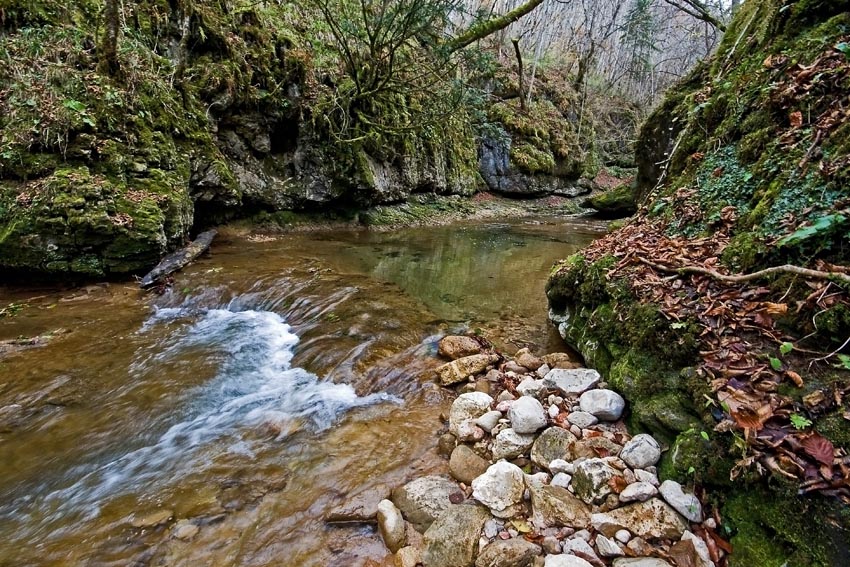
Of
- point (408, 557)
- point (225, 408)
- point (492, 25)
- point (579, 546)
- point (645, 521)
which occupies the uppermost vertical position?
point (492, 25)

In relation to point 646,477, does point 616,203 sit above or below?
above

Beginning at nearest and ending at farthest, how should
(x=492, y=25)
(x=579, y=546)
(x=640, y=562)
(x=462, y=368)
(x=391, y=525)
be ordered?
(x=640, y=562) < (x=579, y=546) < (x=391, y=525) < (x=462, y=368) < (x=492, y=25)

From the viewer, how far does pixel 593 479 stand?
218cm

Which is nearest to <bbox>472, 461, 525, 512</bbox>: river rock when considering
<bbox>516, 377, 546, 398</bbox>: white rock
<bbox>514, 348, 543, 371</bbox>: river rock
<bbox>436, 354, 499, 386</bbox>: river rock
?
<bbox>516, 377, 546, 398</bbox>: white rock

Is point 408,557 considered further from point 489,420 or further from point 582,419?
point 582,419

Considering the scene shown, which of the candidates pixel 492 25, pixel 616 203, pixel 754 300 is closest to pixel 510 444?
pixel 754 300

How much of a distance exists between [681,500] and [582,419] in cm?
84

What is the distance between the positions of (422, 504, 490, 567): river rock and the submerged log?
19.7 feet

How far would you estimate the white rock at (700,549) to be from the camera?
176 centimetres

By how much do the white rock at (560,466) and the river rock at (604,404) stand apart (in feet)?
1.73

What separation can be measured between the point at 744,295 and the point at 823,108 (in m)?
1.68

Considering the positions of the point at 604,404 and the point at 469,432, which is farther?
the point at 469,432

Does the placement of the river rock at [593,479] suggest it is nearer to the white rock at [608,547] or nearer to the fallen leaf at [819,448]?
the white rock at [608,547]

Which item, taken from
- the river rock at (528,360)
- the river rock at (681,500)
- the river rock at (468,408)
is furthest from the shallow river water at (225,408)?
the river rock at (681,500)
